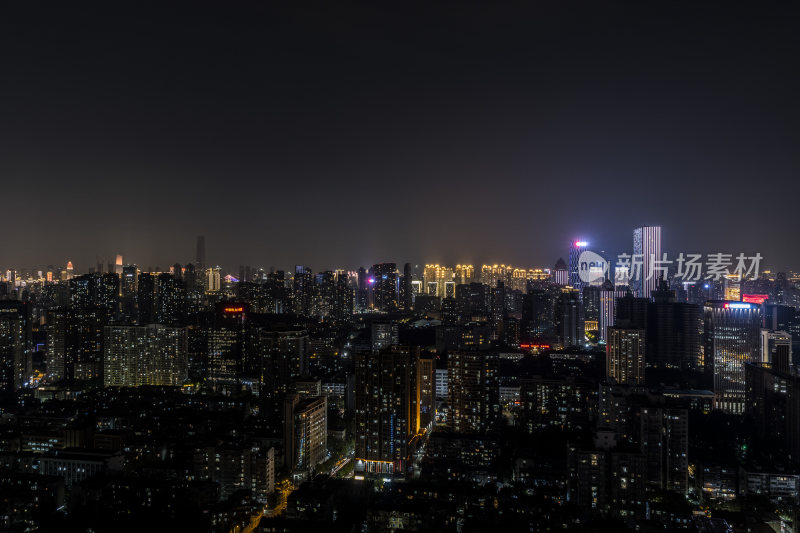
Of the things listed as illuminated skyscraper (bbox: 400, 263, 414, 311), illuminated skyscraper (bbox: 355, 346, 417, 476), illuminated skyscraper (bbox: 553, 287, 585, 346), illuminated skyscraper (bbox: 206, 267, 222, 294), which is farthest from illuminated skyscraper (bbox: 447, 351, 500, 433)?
illuminated skyscraper (bbox: 206, 267, 222, 294)

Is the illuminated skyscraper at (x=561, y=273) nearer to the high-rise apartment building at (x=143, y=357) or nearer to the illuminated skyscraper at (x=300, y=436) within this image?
the high-rise apartment building at (x=143, y=357)

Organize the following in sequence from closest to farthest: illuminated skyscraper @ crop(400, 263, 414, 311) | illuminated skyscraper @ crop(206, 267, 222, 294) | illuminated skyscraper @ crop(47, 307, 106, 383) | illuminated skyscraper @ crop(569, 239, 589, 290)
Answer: illuminated skyscraper @ crop(47, 307, 106, 383) < illuminated skyscraper @ crop(569, 239, 589, 290) < illuminated skyscraper @ crop(206, 267, 222, 294) < illuminated skyscraper @ crop(400, 263, 414, 311)

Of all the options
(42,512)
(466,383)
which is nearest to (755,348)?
(466,383)

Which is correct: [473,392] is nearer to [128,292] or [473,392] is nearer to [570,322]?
[570,322]

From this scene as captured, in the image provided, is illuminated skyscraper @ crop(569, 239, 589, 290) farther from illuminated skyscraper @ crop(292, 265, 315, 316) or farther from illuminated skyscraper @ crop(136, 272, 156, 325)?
illuminated skyscraper @ crop(136, 272, 156, 325)

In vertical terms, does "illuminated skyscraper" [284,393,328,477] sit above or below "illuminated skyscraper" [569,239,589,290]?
below

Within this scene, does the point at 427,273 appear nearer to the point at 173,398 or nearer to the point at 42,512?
the point at 173,398
